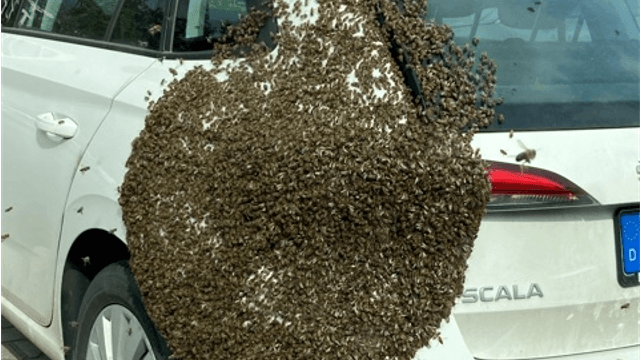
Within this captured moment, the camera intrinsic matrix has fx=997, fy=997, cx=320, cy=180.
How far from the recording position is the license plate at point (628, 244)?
275 centimetres

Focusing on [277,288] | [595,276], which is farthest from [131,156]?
[595,276]

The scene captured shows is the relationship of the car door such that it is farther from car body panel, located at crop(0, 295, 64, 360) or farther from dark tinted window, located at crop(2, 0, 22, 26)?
dark tinted window, located at crop(2, 0, 22, 26)

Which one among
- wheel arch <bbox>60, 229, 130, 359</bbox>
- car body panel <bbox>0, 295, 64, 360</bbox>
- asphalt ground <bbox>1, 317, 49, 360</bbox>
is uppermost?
wheel arch <bbox>60, 229, 130, 359</bbox>

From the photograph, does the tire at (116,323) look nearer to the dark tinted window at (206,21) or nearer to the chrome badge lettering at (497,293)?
the dark tinted window at (206,21)

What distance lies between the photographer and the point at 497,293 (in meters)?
2.66

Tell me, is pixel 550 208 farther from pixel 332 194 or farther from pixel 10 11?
pixel 10 11

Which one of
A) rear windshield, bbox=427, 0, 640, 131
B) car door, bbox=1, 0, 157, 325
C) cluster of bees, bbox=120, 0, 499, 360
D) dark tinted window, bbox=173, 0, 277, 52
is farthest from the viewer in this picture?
car door, bbox=1, 0, 157, 325

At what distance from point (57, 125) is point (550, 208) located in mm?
1918

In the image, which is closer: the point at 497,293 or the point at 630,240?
the point at 497,293

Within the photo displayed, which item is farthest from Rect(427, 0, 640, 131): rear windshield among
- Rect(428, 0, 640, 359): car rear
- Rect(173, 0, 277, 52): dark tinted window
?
Rect(173, 0, 277, 52): dark tinted window

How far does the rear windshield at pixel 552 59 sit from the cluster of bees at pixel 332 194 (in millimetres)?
85

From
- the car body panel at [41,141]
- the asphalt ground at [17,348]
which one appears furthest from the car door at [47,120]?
the asphalt ground at [17,348]

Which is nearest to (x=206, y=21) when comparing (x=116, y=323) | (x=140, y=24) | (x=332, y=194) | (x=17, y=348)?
(x=140, y=24)

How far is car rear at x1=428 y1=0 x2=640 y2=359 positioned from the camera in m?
2.63
